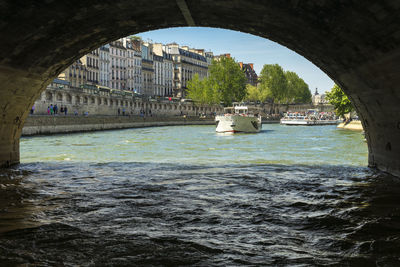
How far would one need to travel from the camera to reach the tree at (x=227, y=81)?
96125mm

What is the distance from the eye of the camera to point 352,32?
8.73 meters

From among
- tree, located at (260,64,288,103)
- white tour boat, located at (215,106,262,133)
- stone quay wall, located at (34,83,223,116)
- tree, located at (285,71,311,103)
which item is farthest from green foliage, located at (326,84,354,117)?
tree, located at (285,71,311,103)

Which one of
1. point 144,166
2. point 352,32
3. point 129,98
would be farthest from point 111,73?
point 352,32

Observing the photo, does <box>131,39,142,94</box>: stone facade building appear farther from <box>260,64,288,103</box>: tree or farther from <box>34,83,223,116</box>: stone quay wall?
<box>260,64,288,103</box>: tree

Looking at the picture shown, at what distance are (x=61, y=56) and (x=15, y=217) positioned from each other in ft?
21.4

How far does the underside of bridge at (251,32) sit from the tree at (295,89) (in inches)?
4931

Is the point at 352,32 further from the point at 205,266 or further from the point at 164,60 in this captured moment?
the point at 164,60

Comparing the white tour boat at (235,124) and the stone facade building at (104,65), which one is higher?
the stone facade building at (104,65)

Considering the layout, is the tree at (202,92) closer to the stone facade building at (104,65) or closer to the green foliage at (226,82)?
the green foliage at (226,82)

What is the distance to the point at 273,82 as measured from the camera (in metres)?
127

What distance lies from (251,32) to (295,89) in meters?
132

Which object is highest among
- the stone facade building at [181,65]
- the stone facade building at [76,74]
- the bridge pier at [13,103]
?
the stone facade building at [181,65]

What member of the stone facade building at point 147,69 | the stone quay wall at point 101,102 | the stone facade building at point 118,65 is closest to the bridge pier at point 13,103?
the stone quay wall at point 101,102

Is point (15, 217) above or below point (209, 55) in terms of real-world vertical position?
below
